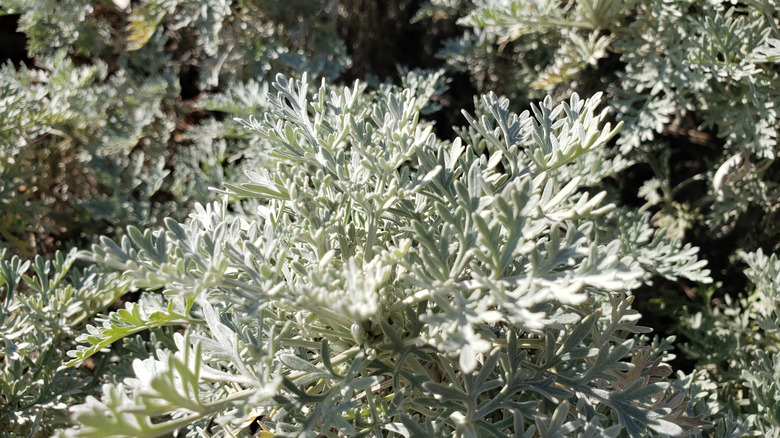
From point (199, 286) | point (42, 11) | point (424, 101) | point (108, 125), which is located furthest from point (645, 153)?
point (42, 11)

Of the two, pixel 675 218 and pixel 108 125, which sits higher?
pixel 108 125

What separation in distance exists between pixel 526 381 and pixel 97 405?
0.63 meters

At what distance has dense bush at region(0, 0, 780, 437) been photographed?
0.84 metres

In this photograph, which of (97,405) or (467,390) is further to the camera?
(467,390)

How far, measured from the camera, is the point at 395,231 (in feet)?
3.54

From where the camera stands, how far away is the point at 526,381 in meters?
0.91

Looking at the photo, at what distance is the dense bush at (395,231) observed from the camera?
84 centimetres

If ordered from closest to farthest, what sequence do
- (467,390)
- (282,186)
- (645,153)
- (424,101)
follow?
(467,390) < (282,186) < (424,101) < (645,153)

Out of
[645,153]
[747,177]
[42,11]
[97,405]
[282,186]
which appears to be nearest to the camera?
[97,405]

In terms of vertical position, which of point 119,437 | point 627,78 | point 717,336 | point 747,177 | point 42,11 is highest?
point 42,11

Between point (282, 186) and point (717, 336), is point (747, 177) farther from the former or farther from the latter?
point (282, 186)

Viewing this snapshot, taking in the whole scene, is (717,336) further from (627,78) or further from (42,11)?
(42,11)

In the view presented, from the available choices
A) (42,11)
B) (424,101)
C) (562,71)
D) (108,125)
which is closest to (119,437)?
(424,101)

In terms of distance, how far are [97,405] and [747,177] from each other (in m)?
1.80
